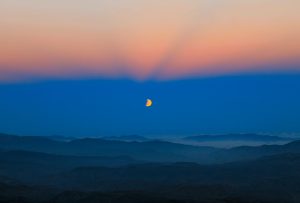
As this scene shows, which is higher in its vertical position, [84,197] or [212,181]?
[212,181]

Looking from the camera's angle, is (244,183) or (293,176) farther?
(293,176)

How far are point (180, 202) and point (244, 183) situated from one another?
75.5m

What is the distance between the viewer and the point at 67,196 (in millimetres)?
126938

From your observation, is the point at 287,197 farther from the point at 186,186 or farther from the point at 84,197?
the point at 84,197

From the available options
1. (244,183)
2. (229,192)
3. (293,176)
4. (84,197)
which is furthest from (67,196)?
(293,176)

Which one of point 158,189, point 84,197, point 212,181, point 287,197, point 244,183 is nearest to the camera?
point 84,197

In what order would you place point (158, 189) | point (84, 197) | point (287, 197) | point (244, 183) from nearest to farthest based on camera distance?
point (84, 197), point (287, 197), point (158, 189), point (244, 183)

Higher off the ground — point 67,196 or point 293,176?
point 293,176

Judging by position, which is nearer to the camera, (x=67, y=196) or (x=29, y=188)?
(x=67, y=196)

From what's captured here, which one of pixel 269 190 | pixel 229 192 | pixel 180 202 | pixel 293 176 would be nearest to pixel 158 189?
pixel 229 192

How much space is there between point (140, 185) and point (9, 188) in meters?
46.4

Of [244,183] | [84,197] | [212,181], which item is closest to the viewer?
[84,197]

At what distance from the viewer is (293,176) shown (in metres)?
194

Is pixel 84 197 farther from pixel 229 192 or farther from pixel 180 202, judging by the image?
pixel 229 192
